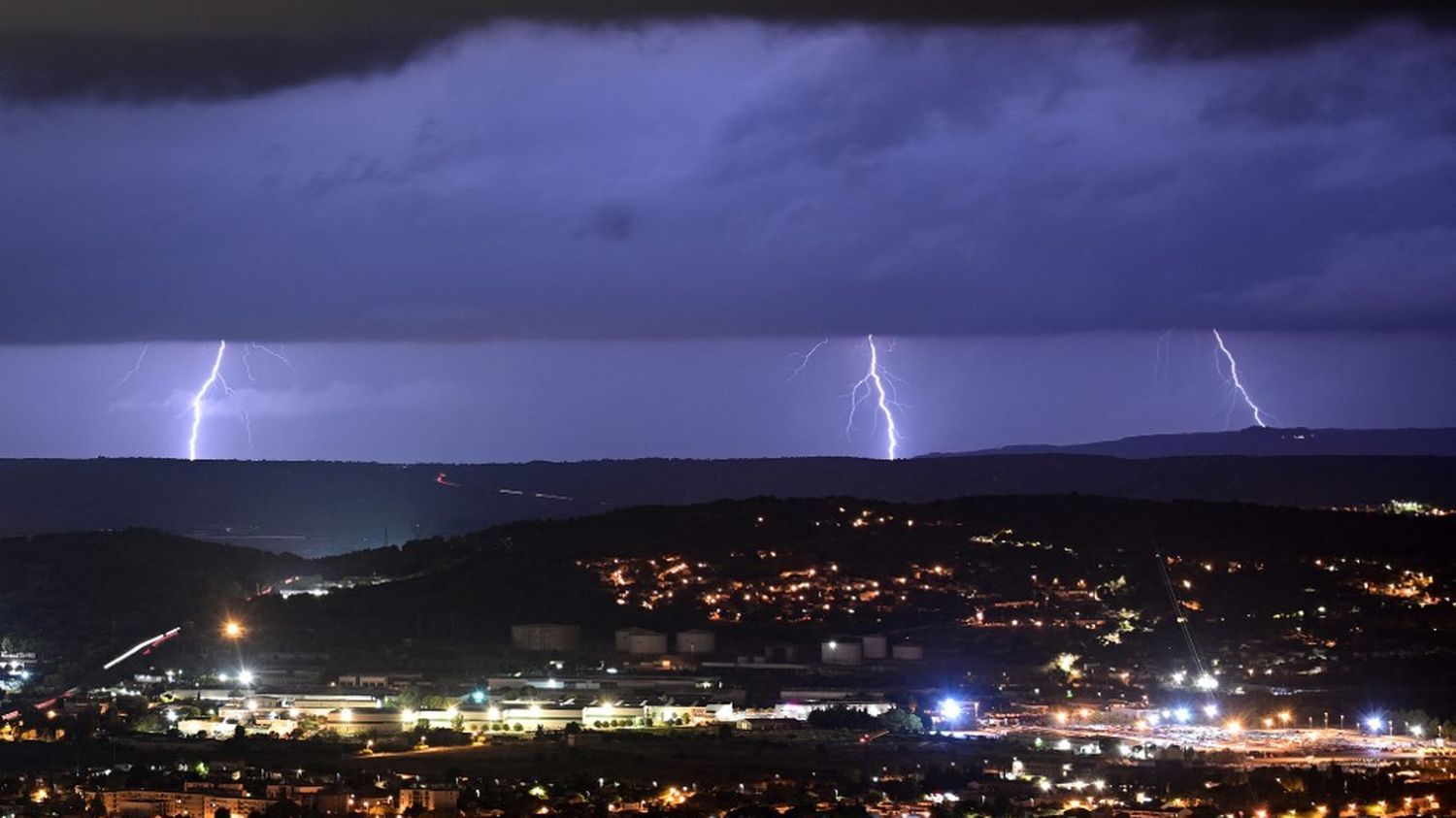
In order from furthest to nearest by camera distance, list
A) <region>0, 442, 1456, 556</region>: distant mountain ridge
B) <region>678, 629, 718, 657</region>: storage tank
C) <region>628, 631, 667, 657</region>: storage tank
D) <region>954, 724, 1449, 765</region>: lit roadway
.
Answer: <region>0, 442, 1456, 556</region>: distant mountain ridge < <region>678, 629, 718, 657</region>: storage tank < <region>628, 631, 667, 657</region>: storage tank < <region>954, 724, 1449, 765</region>: lit roadway

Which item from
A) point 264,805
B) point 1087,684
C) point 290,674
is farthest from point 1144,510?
point 264,805

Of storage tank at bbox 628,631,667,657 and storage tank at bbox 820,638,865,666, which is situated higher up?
storage tank at bbox 628,631,667,657

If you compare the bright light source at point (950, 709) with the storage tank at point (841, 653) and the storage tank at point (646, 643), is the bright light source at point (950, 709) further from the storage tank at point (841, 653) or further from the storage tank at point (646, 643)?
the storage tank at point (646, 643)

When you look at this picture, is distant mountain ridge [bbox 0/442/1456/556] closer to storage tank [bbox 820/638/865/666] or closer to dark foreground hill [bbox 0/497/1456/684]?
dark foreground hill [bbox 0/497/1456/684]

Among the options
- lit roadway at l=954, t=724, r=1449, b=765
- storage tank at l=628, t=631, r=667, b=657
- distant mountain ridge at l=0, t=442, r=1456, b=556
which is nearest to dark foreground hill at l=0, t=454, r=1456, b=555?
distant mountain ridge at l=0, t=442, r=1456, b=556

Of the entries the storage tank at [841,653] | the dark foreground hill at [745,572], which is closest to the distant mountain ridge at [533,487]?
the dark foreground hill at [745,572]

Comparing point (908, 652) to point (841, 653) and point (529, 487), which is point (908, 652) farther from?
point (529, 487)

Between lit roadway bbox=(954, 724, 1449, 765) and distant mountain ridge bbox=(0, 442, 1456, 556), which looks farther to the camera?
distant mountain ridge bbox=(0, 442, 1456, 556)

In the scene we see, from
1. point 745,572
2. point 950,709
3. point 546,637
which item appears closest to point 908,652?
point 950,709
